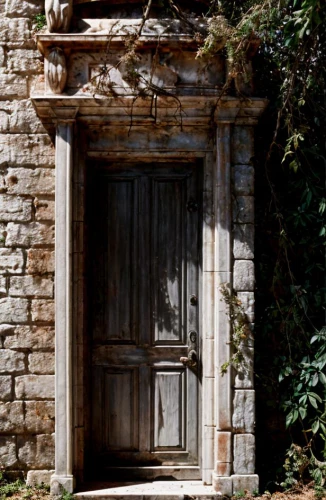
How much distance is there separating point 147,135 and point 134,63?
1.83ft

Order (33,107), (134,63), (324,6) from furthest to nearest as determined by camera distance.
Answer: (33,107), (134,63), (324,6)

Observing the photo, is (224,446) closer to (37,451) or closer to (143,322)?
(143,322)

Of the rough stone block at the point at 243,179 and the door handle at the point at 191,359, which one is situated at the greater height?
the rough stone block at the point at 243,179

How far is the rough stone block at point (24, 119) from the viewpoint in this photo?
4.84m

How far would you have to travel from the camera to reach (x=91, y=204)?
4.93 m

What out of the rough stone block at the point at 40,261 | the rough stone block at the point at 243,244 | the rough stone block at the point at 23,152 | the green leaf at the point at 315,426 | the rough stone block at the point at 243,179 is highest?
the rough stone block at the point at 23,152

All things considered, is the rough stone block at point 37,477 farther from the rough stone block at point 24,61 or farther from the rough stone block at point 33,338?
the rough stone block at point 24,61

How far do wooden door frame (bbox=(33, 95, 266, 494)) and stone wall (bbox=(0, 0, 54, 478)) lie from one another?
23 cm

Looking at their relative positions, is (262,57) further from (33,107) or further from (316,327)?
(316,327)

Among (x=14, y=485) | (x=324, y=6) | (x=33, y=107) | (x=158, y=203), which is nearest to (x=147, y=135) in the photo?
(x=158, y=203)

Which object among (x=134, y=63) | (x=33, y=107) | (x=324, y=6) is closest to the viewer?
(x=324, y=6)

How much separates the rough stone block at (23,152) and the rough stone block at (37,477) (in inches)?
→ 94.3

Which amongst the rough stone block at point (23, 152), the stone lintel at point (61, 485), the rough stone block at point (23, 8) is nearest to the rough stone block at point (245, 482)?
the stone lintel at point (61, 485)

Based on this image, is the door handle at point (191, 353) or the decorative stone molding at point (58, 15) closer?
the decorative stone molding at point (58, 15)
